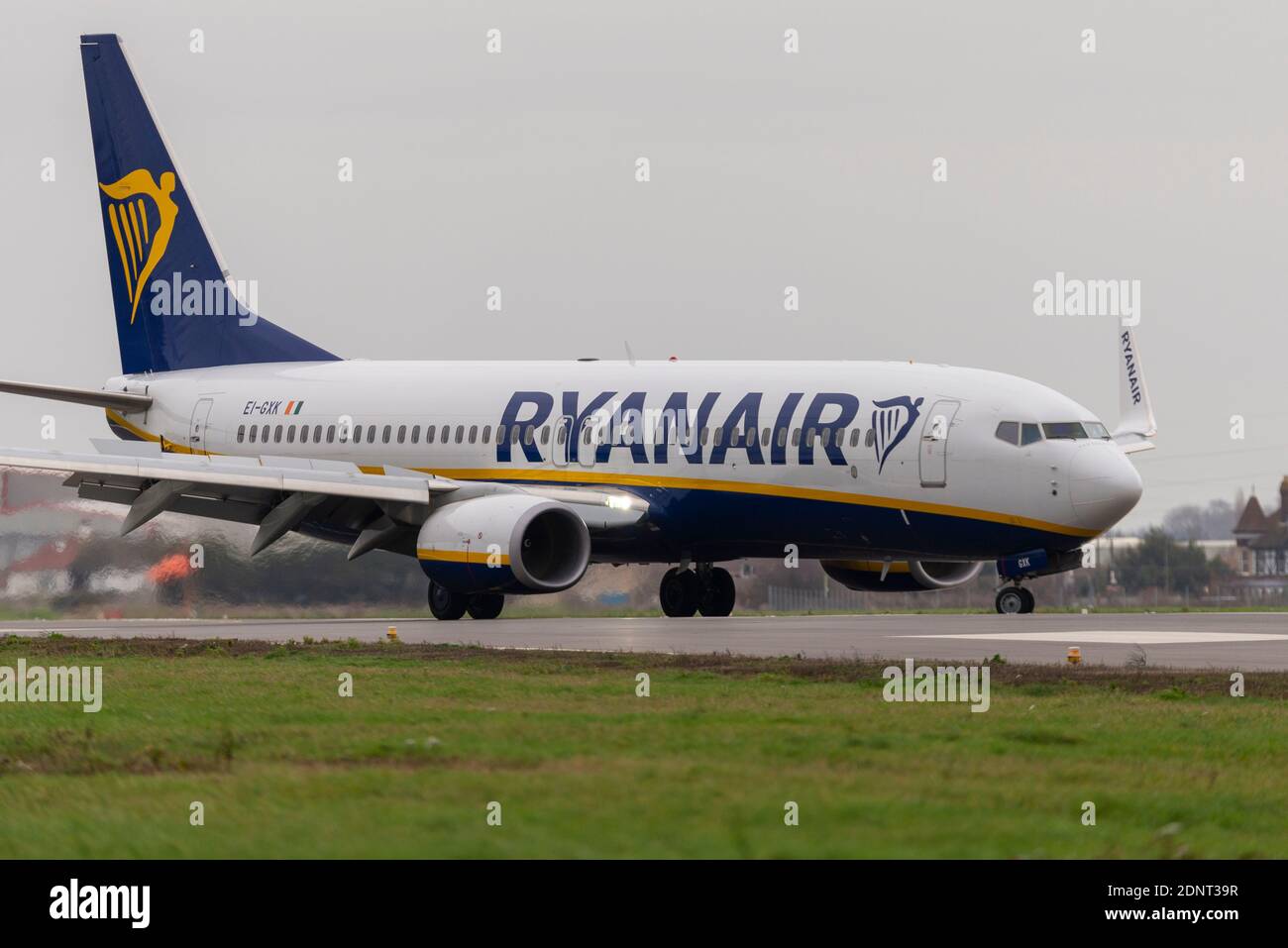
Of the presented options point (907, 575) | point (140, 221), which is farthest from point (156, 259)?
point (907, 575)

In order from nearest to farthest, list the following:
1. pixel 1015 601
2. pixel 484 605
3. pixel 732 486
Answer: pixel 732 486 < pixel 484 605 < pixel 1015 601

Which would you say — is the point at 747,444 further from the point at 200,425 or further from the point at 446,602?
the point at 200,425

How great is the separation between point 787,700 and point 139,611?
23.1m

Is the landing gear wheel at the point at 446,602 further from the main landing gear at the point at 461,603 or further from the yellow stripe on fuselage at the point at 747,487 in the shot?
the yellow stripe on fuselage at the point at 747,487

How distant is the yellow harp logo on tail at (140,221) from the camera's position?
41903 mm

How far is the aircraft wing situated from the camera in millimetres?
33125

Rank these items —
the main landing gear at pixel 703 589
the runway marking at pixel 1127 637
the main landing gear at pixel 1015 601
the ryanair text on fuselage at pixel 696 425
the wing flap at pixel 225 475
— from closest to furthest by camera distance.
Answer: the runway marking at pixel 1127 637, the ryanair text on fuselage at pixel 696 425, the wing flap at pixel 225 475, the main landing gear at pixel 1015 601, the main landing gear at pixel 703 589

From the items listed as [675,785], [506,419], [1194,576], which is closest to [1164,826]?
[675,785]

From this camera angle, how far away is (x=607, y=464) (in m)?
34.7

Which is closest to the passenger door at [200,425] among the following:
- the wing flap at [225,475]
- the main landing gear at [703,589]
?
the wing flap at [225,475]

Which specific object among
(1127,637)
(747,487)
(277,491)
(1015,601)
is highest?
(277,491)

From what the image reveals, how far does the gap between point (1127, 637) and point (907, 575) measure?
10.2 meters

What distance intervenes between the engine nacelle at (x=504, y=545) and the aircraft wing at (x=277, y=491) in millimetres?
860
